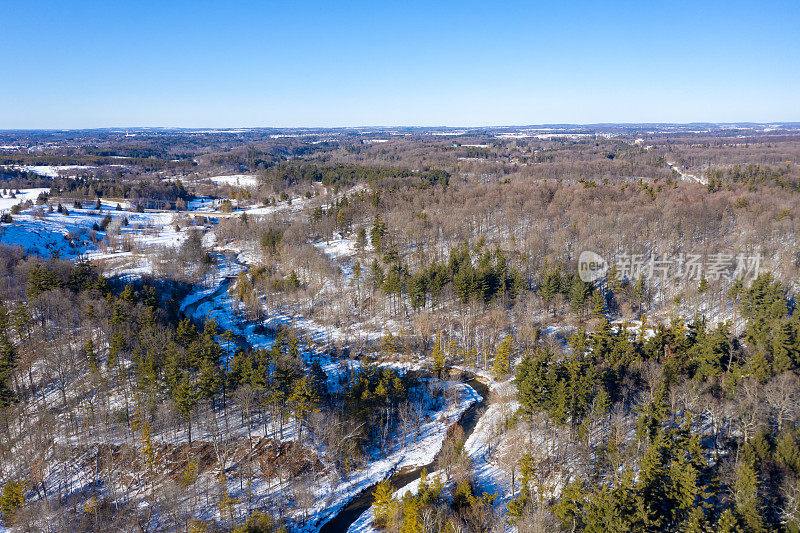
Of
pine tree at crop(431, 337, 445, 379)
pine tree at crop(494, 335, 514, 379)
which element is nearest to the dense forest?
pine tree at crop(494, 335, 514, 379)

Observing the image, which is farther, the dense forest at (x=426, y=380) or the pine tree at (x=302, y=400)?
the pine tree at (x=302, y=400)

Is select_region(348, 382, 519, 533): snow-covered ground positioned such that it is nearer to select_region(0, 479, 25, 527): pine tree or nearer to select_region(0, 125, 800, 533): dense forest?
select_region(0, 125, 800, 533): dense forest

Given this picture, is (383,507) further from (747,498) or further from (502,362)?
(502,362)

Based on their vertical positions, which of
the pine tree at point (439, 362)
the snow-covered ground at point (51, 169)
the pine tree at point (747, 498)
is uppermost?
the snow-covered ground at point (51, 169)

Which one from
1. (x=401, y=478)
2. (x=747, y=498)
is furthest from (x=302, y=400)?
(x=747, y=498)

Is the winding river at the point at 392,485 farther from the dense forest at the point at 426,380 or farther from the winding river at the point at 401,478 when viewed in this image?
the dense forest at the point at 426,380

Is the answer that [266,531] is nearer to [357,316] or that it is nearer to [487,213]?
[357,316]

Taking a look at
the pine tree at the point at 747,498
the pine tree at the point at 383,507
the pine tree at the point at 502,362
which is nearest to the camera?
the pine tree at the point at 747,498

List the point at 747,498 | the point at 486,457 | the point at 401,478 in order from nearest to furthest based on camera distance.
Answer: the point at 747,498, the point at 401,478, the point at 486,457

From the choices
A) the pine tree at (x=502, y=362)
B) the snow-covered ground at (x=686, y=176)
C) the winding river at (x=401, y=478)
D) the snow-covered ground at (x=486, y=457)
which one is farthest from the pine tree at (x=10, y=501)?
the snow-covered ground at (x=686, y=176)

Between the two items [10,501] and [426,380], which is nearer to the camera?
[10,501]

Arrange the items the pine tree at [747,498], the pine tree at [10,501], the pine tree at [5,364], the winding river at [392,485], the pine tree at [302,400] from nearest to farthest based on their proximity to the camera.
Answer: the pine tree at [747,498] < the pine tree at [10,501] < the winding river at [392,485] < the pine tree at [5,364] < the pine tree at [302,400]

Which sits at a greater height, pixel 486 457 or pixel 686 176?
pixel 686 176
